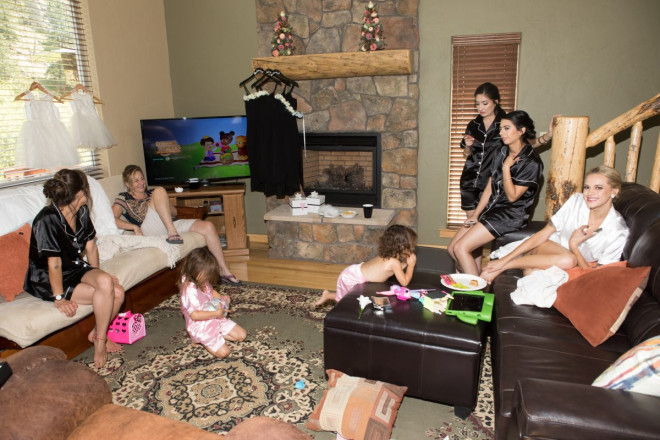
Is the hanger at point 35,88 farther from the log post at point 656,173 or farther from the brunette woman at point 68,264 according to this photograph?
the log post at point 656,173

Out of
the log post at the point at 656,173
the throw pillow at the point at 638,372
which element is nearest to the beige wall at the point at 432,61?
the log post at the point at 656,173

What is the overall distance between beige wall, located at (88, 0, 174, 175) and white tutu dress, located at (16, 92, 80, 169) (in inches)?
22.5

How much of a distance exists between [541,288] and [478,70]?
2.40 metres

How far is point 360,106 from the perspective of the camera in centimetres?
431

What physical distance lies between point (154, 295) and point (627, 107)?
4126 millimetres

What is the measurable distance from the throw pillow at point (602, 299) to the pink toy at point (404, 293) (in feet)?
2.26

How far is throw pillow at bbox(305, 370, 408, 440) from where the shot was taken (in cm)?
196

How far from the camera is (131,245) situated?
340cm

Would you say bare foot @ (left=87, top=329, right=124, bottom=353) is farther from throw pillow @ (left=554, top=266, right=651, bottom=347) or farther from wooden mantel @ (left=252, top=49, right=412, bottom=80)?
wooden mantel @ (left=252, top=49, right=412, bottom=80)

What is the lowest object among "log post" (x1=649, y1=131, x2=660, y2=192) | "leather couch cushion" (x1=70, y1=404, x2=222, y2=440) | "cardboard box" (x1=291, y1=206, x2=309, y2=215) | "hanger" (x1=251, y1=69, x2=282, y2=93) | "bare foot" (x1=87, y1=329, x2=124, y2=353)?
"bare foot" (x1=87, y1=329, x2=124, y2=353)

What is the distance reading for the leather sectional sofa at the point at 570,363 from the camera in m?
1.34

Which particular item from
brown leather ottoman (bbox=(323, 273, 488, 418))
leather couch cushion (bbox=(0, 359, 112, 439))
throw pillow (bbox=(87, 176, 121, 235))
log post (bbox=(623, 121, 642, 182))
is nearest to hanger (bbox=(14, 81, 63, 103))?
throw pillow (bbox=(87, 176, 121, 235))

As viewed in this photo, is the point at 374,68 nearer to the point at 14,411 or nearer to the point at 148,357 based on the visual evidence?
the point at 148,357

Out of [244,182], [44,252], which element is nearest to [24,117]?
[44,252]
